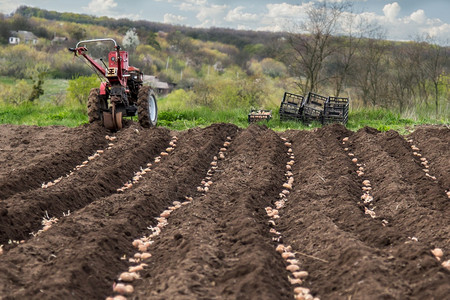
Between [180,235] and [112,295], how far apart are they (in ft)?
3.71

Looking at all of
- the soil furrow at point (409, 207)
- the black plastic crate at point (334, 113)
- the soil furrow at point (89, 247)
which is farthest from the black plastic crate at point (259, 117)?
the soil furrow at point (89, 247)

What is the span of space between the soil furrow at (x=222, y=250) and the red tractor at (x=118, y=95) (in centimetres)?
421

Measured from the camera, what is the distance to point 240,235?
5.28 metres

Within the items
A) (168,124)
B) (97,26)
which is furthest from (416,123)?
(97,26)

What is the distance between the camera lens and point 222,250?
500 centimetres

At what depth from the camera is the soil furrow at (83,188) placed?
5801 millimetres

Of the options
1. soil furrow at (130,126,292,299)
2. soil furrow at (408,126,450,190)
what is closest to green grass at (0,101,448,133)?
soil furrow at (408,126,450,190)

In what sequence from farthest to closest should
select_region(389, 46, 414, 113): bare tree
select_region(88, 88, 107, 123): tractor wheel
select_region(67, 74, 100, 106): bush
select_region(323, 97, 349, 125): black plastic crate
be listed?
select_region(389, 46, 414, 113): bare tree
select_region(67, 74, 100, 106): bush
select_region(323, 97, 349, 125): black plastic crate
select_region(88, 88, 107, 123): tractor wheel

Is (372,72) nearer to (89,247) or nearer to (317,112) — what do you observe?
(317,112)

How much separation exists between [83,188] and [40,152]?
329 centimetres

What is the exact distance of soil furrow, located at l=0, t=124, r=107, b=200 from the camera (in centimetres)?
769

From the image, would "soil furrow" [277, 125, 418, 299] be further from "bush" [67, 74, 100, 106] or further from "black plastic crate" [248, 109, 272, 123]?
"bush" [67, 74, 100, 106]

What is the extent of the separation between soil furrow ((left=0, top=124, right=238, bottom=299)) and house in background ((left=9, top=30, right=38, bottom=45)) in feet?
141

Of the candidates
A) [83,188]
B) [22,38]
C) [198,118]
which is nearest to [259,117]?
[198,118]
